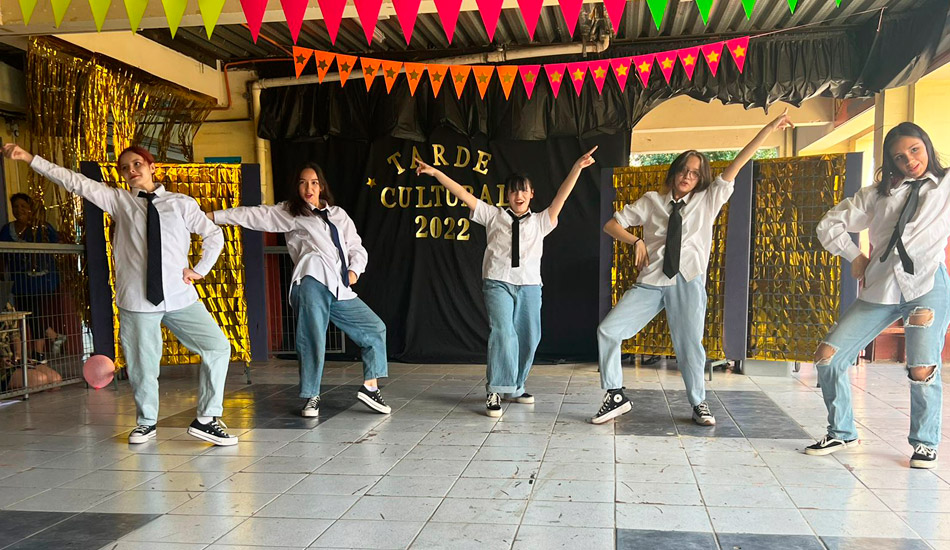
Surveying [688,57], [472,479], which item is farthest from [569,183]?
[472,479]

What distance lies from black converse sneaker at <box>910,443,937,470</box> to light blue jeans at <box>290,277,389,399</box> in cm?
295

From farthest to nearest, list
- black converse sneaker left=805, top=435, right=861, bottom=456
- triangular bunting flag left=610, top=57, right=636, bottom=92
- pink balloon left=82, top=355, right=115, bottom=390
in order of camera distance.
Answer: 1. triangular bunting flag left=610, top=57, right=636, bottom=92
2. pink balloon left=82, top=355, right=115, bottom=390
3. black converse sneaker left=805, top=435, right=861, bottom=456

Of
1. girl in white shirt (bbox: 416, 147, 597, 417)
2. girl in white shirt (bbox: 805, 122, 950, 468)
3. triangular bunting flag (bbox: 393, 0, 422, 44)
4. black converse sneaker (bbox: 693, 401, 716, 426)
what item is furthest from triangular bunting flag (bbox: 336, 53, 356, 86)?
girl in white shirt (bbox: 805, 122, 950, 468)

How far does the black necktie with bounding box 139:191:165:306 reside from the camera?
3.45m

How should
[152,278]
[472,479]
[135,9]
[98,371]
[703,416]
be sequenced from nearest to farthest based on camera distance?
[472,479], [152,278], [135,9], [703,416], [98,371]

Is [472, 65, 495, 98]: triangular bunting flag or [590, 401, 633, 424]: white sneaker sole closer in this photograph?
[590, 401, 633, 424]: white sneaker sole

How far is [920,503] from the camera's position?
258 centimetres

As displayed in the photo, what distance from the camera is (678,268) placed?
372cm

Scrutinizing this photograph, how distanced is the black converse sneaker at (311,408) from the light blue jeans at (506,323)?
114 cm

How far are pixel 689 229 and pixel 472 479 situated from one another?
1923mm

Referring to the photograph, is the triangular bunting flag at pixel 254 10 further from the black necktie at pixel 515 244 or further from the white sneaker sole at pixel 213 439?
the white sneaker sole at pixel 213 439

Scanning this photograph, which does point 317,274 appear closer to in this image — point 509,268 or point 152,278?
point 152,278

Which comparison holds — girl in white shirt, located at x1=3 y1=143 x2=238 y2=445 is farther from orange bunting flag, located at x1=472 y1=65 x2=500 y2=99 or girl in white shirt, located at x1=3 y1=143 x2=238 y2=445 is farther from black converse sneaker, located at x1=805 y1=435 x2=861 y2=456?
black converse sneaker, located at x1=805 y1=435 x2=861 y2=456

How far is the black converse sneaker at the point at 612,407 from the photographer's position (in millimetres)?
3918
